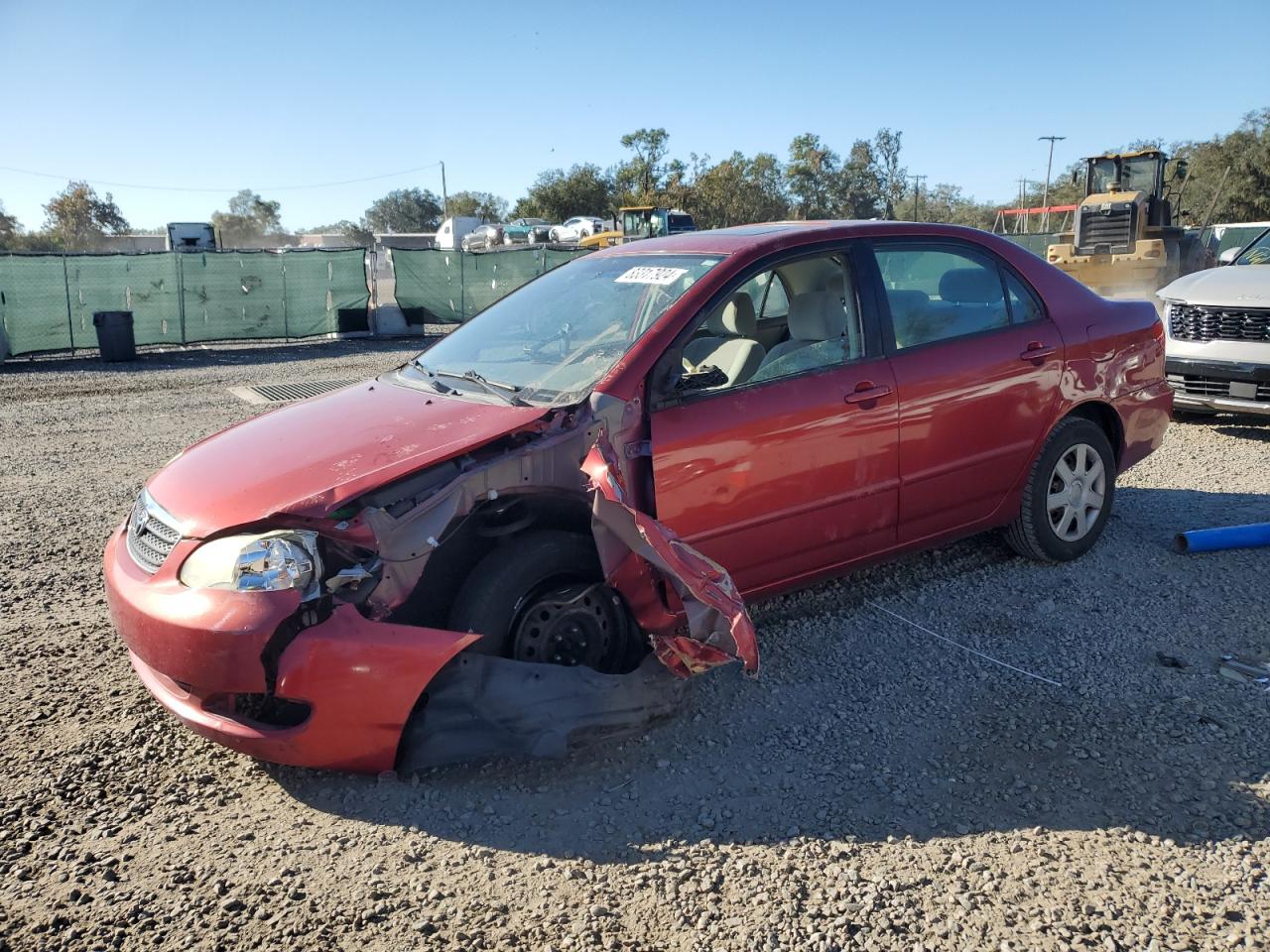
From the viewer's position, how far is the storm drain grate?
1136cm

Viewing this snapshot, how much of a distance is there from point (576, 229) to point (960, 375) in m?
46.1

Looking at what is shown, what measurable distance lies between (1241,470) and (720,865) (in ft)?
18.6

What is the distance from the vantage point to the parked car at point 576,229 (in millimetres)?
45844

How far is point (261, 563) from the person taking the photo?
111 inches

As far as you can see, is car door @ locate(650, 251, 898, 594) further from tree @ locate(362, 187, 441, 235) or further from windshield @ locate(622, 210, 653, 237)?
tree @ locate(362, 187, 441, 235)

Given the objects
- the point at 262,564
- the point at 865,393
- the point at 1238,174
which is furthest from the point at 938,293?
the point at 1238,174

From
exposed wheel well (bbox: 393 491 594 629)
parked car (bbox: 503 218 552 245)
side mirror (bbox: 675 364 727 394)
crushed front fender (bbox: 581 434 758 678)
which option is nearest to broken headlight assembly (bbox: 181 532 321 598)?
exposed wheel well (bbox: 393 491 594 629)

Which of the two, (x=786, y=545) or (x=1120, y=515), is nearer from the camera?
(x=786, y=545)

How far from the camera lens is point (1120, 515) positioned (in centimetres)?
555

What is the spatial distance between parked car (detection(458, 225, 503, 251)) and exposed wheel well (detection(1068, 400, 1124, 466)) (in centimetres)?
4573

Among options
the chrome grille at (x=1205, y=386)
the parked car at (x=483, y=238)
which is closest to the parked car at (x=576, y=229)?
the parked car at (x=483, y=238)

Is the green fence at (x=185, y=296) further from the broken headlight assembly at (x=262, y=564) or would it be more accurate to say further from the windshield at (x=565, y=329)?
the broken headlight assembly at (x=262, y=564)

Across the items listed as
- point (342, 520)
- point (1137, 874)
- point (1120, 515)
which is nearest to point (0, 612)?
point (342, 520)

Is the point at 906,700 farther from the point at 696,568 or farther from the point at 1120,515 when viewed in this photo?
the point at 1120,515
